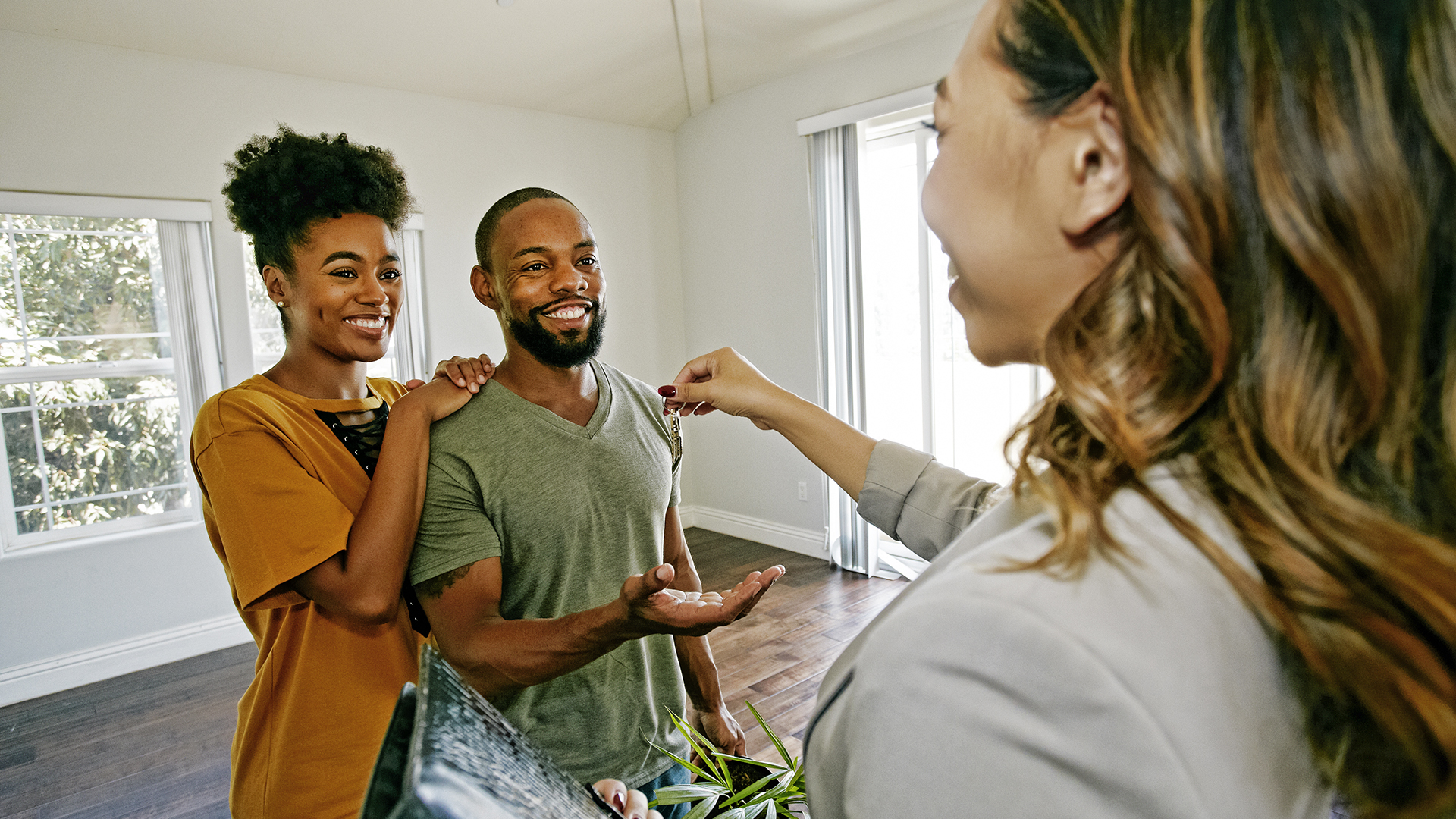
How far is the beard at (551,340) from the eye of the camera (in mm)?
1434

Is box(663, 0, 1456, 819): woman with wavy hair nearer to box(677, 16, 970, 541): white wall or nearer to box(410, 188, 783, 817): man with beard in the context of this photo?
box(410, 188, 783, 817): man with beard

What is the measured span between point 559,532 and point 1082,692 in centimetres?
108

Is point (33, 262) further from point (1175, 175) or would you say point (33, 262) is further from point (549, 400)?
point (1175, 175)

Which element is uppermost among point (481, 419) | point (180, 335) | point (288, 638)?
point (180, 335)

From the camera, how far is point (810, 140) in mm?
4570

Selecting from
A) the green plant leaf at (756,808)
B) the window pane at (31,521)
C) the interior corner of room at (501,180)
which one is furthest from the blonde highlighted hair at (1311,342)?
the window pane at (31,521)

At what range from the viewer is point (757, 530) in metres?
5.32

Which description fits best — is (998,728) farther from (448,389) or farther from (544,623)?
(448,389)

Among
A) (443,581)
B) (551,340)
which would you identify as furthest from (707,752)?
(551,340)

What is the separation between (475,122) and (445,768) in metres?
4.96

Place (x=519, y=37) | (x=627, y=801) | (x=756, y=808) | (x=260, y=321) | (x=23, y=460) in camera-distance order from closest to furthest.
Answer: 1. (x=627, y=801)
2. (x=756, y=808)
3. (x=23, y=460)
4. (x=260, y=321)
5. (x=519, y=37)

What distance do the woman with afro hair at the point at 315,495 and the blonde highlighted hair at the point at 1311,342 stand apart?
108 centimetres

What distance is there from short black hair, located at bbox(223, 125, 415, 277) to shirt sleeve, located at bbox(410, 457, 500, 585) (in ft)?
1.66

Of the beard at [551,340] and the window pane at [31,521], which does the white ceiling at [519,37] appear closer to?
the window pane at [31,521]
